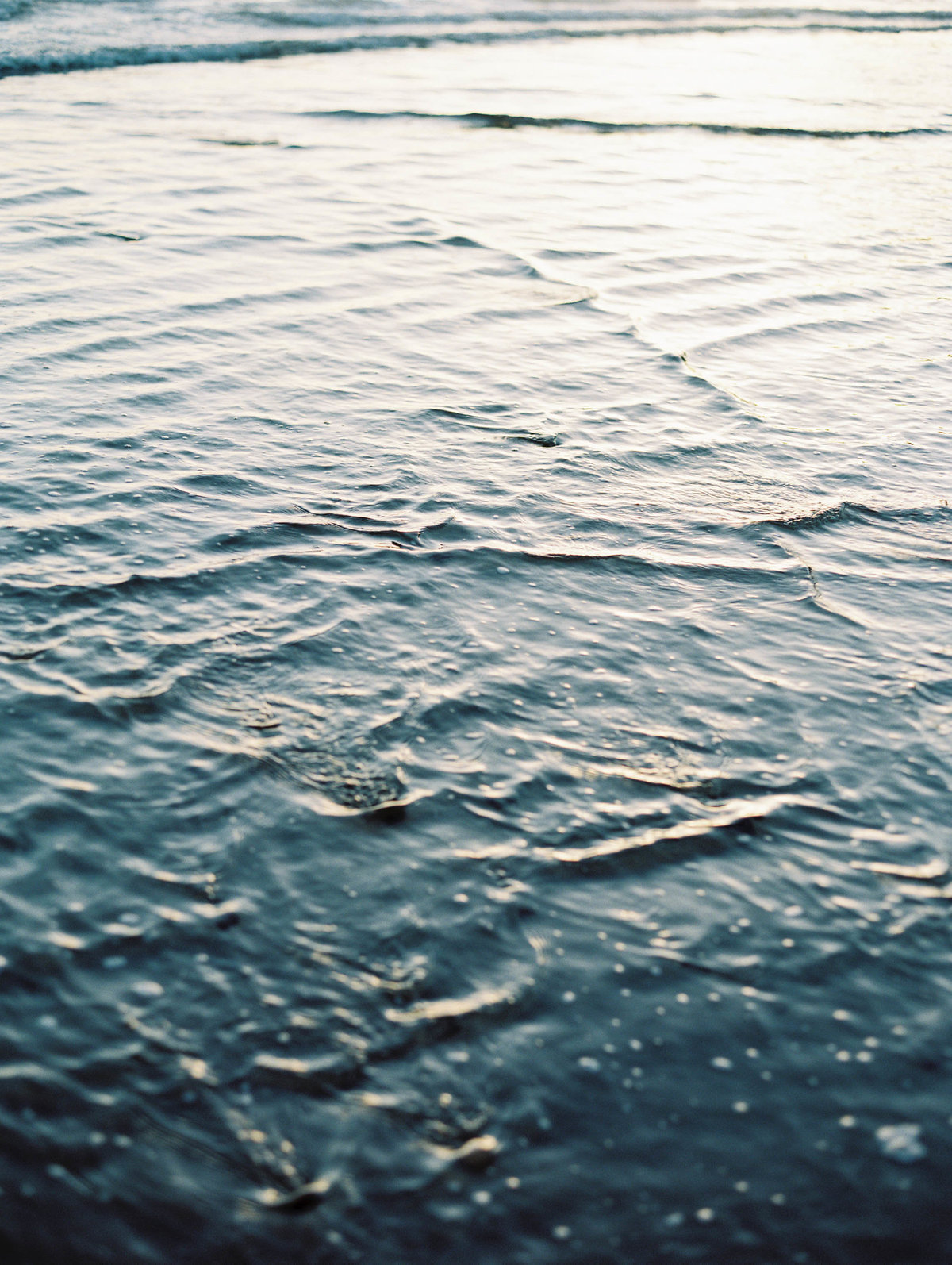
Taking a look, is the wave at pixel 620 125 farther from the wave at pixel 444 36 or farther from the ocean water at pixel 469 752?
the ocean water at pixel 469 752

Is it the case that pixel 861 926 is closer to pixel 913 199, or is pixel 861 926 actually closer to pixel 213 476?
pixel 213 476

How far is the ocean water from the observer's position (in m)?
1.82

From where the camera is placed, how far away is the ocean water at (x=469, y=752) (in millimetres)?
1816

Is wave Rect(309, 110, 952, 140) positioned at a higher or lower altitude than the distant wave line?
lower

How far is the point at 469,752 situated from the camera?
268cm

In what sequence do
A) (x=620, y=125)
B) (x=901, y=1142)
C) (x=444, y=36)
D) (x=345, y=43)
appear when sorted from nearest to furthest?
1. (x=901, y=1142)
2. (x=620, y=125)
3. (x=345, y=43)
4. (x=444, y=36)

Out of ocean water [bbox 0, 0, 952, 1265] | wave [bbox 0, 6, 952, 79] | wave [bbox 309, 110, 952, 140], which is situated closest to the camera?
ocean water [bbox 0, 0, 952, 1265]

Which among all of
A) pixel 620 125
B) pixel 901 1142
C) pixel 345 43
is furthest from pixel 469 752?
pixel 345 43

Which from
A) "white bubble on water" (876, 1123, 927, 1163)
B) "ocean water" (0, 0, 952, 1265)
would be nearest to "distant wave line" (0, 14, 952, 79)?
"ocean water" (0, 0, 952, 1265)

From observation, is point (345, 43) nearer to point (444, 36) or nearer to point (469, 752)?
point (444, 36)

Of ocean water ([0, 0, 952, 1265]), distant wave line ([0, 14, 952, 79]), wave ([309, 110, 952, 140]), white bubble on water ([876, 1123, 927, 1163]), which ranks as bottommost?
white bubble on water ([876, 1123, 927, 1163])

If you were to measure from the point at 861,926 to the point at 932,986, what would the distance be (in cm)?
17

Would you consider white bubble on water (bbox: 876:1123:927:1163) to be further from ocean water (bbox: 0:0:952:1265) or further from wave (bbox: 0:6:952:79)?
wave (bbox: 0:6:952:79)

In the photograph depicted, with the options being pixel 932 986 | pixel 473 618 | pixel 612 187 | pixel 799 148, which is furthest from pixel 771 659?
pixel 799 148
